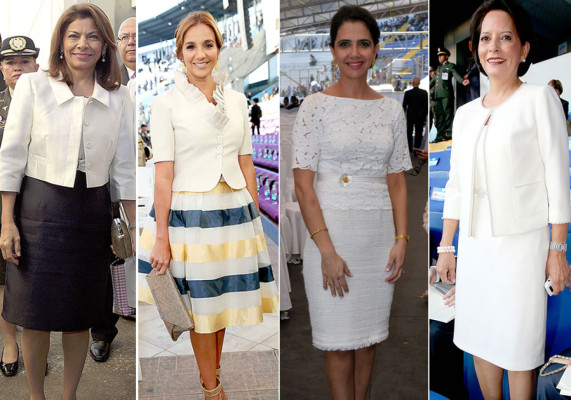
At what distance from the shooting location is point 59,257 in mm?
2539

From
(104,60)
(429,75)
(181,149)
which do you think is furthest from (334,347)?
(104,60)

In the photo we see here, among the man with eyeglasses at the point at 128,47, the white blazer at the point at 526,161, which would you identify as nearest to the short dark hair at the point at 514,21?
the white blazer at the point at 526,161

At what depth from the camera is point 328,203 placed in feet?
8.25

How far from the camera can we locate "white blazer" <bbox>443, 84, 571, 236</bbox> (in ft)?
7.48

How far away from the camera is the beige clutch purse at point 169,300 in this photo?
238 cm

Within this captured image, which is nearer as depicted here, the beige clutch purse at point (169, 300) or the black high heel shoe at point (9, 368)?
the beige clutch purse at point (169, 300)

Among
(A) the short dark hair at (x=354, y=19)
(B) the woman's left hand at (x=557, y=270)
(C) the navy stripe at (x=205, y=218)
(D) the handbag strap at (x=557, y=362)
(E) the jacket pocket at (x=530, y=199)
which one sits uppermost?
(A) the short dark hair at (x=354, y=19)

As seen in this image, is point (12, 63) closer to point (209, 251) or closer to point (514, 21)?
point (209, 251)

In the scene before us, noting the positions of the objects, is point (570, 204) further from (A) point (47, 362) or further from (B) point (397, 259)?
(A) point (47, 362)

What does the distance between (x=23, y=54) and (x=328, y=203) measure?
1474 millimetres

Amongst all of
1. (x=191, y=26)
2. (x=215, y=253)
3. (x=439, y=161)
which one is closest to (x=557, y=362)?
(x=439, y=161)

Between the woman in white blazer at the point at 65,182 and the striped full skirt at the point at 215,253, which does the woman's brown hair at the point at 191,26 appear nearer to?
the woman in white blazer at the point at 65,182

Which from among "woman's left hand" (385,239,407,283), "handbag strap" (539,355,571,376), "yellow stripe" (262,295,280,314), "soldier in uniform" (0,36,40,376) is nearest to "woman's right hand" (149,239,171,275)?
"yellow stripe" (262,295,280,314)

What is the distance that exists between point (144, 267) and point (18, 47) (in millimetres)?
1104
